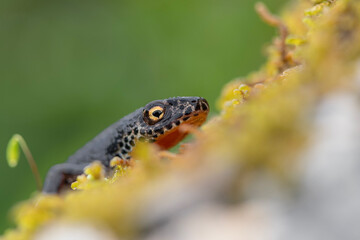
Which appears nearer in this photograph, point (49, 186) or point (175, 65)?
point (49, 186)

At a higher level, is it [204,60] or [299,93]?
[204,60]

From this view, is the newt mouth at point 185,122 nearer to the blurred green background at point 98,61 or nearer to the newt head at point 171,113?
the newt head at point 171,113

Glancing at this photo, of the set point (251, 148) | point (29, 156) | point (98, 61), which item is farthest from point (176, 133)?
point (98, 61)

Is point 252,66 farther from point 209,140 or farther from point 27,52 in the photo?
point 209,140

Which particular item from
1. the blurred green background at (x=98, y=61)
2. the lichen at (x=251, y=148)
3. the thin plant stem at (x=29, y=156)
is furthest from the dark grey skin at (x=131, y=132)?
the blurred green background at (x=98, y=61)

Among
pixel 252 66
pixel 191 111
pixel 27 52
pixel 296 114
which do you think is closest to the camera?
pixel 296 114

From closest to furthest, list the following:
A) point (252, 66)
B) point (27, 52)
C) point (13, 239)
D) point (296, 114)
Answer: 1. point (296, 114)
2. point (13, 239)
3. point (252, 66)
4. point (27, 52)

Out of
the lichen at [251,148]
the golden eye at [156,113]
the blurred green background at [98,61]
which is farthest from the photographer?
the blurred green background at [98,61]

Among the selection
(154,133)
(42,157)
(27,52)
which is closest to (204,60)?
(42,157)
